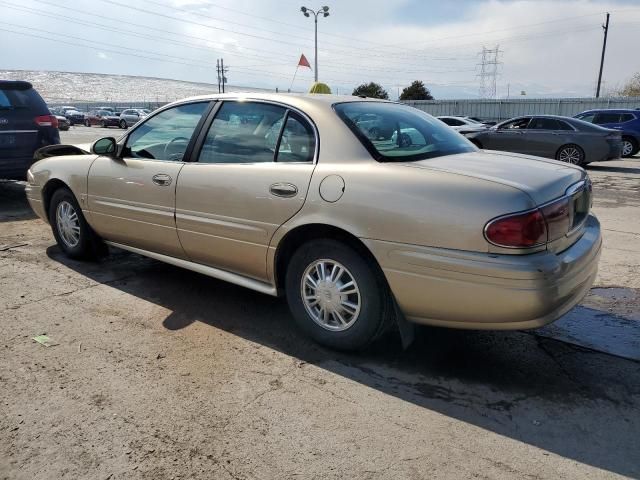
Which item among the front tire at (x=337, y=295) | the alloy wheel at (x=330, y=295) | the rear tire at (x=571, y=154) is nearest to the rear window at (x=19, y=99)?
the front tire at (x=337, y=295)

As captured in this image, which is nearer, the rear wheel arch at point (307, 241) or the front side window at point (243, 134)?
the rear wheel arch at point (307, 241)

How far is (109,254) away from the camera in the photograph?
5.50 meters

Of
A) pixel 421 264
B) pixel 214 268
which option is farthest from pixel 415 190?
pixel 214 268

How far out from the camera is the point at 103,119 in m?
43.5

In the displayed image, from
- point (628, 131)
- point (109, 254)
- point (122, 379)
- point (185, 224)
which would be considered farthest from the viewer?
point (628, 131)

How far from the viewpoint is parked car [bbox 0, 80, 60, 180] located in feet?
24.7

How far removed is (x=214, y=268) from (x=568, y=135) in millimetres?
12828

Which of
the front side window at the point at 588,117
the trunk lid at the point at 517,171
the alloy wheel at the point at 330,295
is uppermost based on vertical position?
the trunk lid at the point at 517,171

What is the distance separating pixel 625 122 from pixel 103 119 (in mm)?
37986

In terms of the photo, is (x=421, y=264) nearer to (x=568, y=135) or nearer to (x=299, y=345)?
(x=299, y=345)

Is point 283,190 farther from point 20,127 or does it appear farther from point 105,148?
point 20,127

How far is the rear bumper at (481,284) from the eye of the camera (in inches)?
105

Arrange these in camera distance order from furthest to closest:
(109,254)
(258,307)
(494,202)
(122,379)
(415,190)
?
(109,254) → (258,307) → (122,379) → (415,190) → (494,202)

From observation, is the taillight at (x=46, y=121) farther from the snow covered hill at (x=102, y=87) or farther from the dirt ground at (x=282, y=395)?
the snow covered hill at (x=102, y=87)
